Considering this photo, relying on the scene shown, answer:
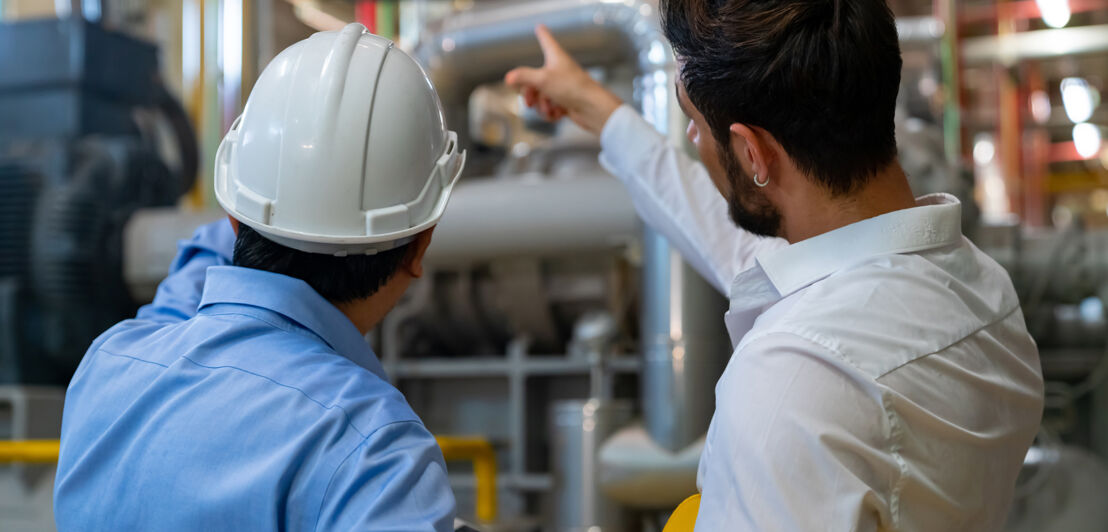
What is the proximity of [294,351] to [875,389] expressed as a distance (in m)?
0.61

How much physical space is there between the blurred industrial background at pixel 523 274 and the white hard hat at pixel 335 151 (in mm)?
1577

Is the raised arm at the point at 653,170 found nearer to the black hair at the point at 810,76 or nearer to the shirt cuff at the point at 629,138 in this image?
the shirt cuff at the point at 629,138

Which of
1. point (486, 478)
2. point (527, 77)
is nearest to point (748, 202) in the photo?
point (527, 77)

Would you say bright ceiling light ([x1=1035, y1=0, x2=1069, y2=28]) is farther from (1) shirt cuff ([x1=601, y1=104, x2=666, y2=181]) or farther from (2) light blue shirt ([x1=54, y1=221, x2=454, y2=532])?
(2) light blue shirt ([x1=54, y1=221, x2=454, y2=532])

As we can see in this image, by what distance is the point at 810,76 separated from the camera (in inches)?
42.3

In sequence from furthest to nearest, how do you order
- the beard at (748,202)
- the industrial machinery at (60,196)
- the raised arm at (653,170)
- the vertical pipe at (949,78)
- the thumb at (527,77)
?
the vertical pipe at (949,78)
the industrial machinery at (60,196)
the thumb at (527,77)
the raised arm at (653,170)
the beard at (748,202)

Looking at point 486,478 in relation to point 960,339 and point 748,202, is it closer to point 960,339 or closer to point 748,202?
point 748,202

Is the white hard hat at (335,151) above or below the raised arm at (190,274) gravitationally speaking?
above

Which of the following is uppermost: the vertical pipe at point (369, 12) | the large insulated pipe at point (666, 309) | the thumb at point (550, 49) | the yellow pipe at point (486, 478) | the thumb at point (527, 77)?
the vertical pipe at point (369, 12)

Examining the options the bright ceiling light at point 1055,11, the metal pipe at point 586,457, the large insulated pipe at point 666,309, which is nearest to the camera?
the large insulated pipe at point 666,309

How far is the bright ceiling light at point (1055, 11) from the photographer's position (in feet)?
23.1

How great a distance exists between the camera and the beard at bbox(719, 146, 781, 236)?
1.18 m

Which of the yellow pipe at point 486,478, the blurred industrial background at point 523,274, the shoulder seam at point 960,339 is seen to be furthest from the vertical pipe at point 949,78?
the shoulder seam at point 960,339

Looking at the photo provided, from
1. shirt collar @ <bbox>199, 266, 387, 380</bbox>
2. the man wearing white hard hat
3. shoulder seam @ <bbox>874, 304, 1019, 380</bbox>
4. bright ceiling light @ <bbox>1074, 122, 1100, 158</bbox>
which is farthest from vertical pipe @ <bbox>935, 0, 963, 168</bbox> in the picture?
shirt collar @ <bbox>199, 266, 387, 380</bbox>
